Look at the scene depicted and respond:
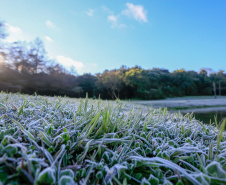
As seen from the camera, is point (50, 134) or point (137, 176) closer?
point (137, 176)

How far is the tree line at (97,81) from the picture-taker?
12.2 m

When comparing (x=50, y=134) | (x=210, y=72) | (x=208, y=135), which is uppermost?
(x=210, y=72)

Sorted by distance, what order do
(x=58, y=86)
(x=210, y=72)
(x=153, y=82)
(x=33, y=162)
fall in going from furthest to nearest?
(x=210, y=72)
(x=153, y=82)
(x=58, y=86)
(x=33, y=162)

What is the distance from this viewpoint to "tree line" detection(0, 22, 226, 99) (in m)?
12.2

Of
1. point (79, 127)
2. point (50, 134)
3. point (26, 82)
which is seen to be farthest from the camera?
point (26, 82)

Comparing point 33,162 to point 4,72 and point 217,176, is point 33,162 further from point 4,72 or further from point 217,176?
point 4,72

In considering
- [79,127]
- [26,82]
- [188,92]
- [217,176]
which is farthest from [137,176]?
[188,92]

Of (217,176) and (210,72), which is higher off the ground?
(210,72)

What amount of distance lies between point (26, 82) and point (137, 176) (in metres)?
17.1

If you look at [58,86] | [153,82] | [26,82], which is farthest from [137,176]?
[153,82]

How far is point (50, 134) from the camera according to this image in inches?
A: 25.4

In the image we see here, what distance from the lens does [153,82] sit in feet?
76.1

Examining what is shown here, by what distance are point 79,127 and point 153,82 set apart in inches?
933

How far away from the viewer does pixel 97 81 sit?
2050cm
